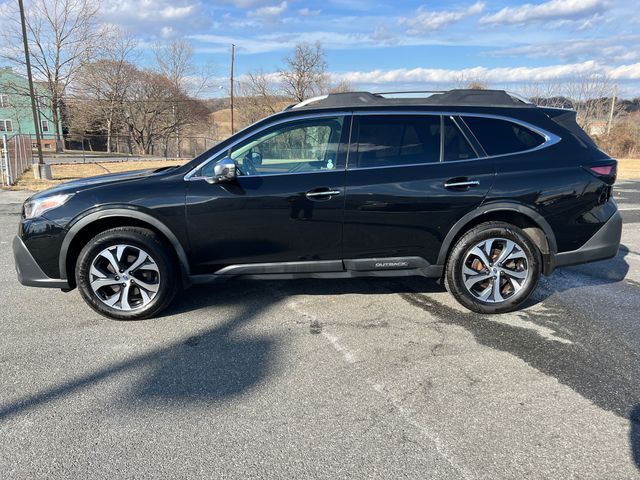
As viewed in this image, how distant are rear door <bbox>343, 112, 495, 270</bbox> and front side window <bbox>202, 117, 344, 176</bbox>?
20 centimetres

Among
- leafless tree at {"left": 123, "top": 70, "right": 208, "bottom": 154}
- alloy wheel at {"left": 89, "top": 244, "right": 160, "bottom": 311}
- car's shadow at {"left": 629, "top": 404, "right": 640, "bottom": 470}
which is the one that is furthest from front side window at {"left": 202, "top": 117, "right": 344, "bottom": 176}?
leafless tree at {"left": 123, "top": 70, "right": 208, "bottom": 154}

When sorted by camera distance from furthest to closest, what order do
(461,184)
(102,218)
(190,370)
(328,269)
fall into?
(328,269), (461,184), (102,218), (190,370)

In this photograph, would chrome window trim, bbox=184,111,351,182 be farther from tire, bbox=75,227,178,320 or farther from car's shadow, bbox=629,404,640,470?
car's shadow, bbox=629,404,640,470

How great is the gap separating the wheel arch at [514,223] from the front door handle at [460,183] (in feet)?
0.70

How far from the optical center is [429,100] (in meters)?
4.16

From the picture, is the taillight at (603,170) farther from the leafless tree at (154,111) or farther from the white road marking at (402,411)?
the leafless tree at (154,111)

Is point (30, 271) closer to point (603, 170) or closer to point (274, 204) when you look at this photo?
point (274, 204)

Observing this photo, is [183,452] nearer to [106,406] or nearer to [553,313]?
[106,406]

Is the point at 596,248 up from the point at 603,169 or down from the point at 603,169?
down

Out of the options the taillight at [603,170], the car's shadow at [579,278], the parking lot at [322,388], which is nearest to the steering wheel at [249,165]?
the parking lot at [322,388]

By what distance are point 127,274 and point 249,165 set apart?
1.39 metres

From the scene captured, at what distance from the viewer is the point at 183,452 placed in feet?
7.57

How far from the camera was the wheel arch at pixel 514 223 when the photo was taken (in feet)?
12.9

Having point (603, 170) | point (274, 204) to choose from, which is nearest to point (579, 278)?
point (603, 170)
